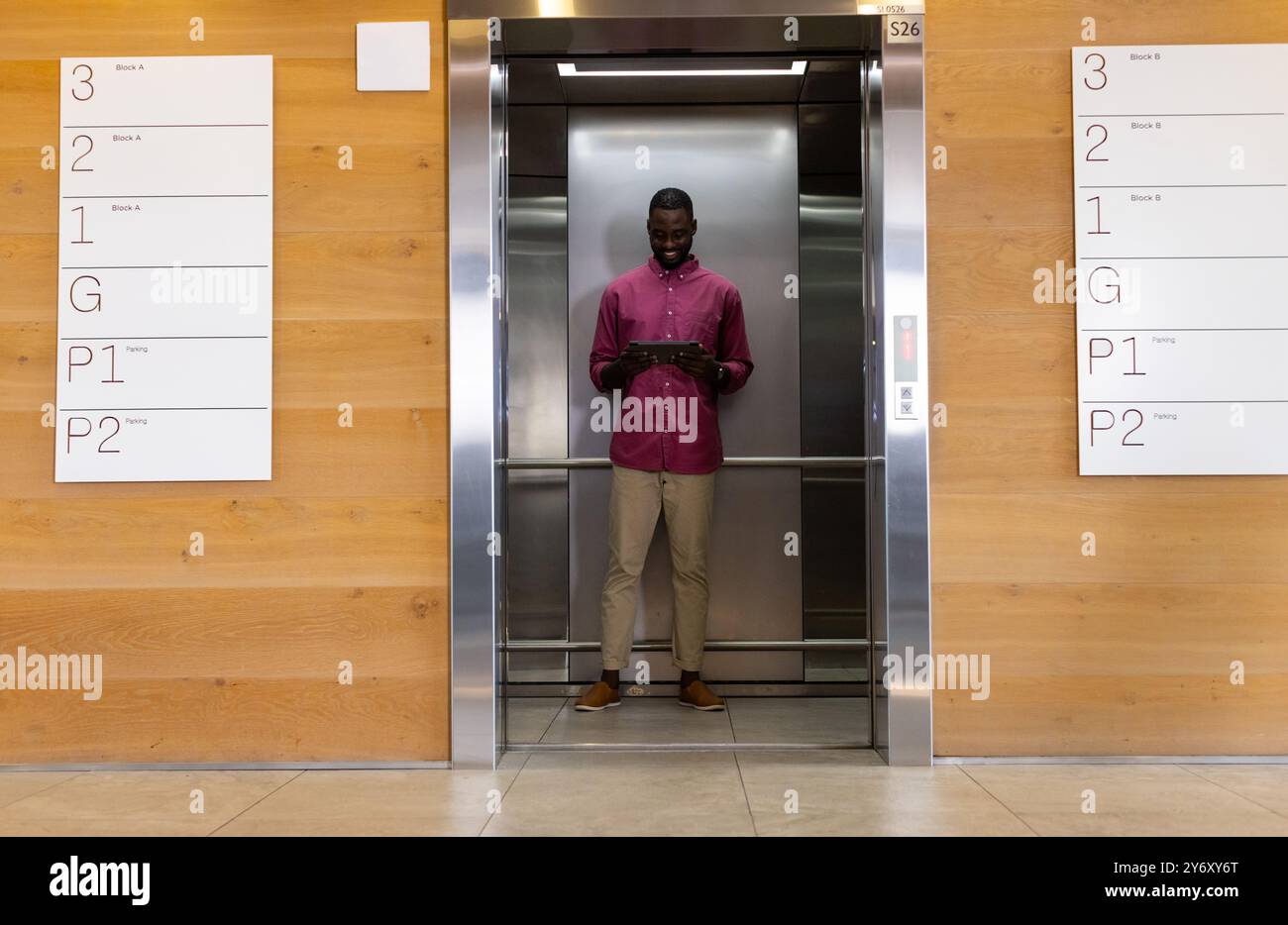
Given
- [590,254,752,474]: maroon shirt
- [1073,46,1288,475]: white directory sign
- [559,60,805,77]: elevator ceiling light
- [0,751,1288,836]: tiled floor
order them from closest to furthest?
[0,751,1288,836]: tiled floor, [1073,46,1288,475]: white directory sign, [590,254,752,474]: maroon shirt, [559,60,805,77]: elevator ceiling light

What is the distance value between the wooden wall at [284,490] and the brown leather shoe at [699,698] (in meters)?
1.13

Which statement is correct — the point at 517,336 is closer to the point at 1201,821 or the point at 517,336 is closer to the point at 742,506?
the point at 742,506

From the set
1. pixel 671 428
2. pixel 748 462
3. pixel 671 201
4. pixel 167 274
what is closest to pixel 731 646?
pixel 748 462

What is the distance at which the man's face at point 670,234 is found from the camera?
12.6ft

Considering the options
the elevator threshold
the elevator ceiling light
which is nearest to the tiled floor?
the elevator threshold

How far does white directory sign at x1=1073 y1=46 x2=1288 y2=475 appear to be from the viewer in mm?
2980

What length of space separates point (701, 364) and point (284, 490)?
148cm

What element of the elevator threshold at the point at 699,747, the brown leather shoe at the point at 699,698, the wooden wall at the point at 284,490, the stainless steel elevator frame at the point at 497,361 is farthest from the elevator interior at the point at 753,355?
the wooden wall at the point at 284,490

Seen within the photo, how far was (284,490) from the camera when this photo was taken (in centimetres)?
301

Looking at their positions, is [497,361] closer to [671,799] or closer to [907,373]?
[907,373]

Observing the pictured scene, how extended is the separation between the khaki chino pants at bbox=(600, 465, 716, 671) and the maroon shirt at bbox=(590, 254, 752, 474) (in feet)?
0.21

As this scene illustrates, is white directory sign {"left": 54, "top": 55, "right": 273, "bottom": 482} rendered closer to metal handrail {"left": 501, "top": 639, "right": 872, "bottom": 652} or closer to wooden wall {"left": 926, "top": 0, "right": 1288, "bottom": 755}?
metal handrail {"left": 501, "top": 639, "right": 872, "bottom": 652}

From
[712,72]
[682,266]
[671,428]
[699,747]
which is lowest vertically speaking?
[699,747]

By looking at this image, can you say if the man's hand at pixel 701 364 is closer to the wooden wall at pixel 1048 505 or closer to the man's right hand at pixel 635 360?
the man's right hand at pixel 635 360
